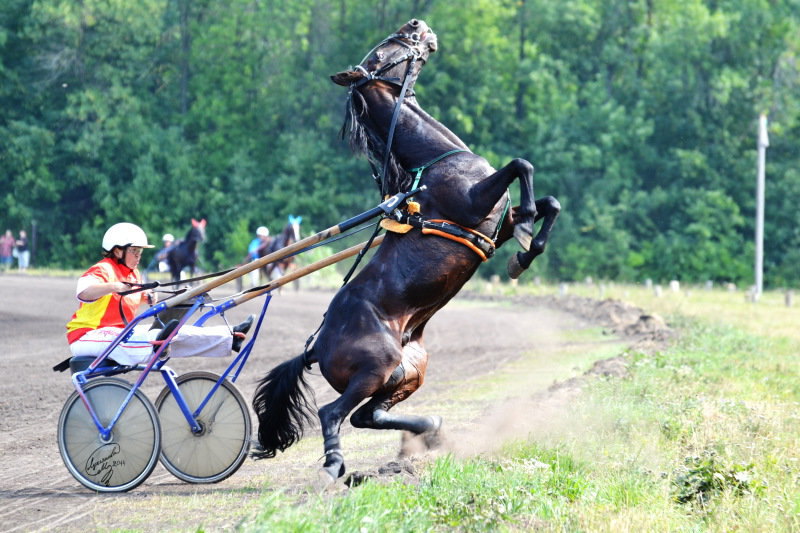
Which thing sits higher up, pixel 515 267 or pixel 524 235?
pixel 524 235

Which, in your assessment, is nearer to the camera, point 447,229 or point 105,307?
point 447,229

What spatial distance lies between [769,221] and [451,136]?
40.3m

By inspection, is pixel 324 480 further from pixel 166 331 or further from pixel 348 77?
pixel 348 77

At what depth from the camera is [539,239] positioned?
6.59 m

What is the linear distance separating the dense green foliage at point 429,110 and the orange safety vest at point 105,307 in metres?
37.5

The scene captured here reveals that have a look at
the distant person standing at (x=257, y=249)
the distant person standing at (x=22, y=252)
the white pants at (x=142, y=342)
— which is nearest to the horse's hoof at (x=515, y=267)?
the white pants at (x=142, y=342)

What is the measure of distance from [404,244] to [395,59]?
124cm

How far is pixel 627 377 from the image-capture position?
11.1 meters

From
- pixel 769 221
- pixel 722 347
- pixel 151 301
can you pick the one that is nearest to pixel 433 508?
pixel 151 301

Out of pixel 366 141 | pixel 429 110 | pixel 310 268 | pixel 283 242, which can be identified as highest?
pixel 429 110

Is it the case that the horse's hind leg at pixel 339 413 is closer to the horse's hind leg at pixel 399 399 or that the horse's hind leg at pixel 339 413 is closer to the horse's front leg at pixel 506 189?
the horse's hind leg at pixel 399 399

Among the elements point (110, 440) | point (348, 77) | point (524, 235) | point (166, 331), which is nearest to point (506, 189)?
point (524, 235)

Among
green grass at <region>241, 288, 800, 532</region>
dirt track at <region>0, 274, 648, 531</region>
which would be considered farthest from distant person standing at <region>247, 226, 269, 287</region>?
green grass at <region>241, 288, 800, 532</region>

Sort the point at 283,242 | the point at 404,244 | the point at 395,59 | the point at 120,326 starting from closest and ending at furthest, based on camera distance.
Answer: the point at 404,244 → the point at 395,59 → the point at 120,326 → the point at 283,242
